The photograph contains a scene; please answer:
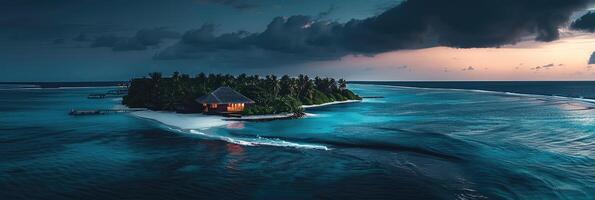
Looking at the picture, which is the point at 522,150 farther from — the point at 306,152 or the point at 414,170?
the point at 306,152

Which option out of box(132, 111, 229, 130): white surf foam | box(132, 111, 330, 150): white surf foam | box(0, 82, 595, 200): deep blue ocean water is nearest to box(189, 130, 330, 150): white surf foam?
box(132, 111, 330, 150): white surf foam

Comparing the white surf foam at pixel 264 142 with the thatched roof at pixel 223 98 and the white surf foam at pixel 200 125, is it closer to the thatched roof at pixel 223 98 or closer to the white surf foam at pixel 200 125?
the white surf foam at pixel 200 125

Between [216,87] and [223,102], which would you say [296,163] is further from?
[216,87]

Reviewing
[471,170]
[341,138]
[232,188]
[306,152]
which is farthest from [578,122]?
[232,188]

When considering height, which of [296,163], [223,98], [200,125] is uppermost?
[223,98]

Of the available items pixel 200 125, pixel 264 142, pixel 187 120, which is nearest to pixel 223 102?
pixel 187 120
